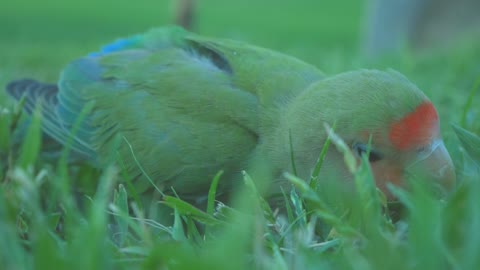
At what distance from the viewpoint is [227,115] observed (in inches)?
67.5

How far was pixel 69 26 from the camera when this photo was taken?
9844 mm

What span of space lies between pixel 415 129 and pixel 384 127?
0.07 meters

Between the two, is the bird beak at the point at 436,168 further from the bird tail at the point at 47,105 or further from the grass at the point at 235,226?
the bird tail at the point at 47,105

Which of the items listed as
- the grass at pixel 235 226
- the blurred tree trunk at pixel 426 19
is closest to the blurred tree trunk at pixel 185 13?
the blurred tree trunk at pixel 426 19

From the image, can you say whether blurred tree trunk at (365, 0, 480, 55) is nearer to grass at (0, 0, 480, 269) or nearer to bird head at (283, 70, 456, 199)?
grass at (0, 0, 480, 269)

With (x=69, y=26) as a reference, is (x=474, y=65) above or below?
above

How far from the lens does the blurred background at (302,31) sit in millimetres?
3570

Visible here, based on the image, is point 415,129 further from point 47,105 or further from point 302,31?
point 302,31

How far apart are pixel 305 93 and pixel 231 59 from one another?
13.1 inches

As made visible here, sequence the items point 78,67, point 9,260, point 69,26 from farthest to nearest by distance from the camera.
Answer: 1. point 69,26
2. point 78,67
3. point 9,260

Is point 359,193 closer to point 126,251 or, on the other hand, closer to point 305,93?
point 126,251

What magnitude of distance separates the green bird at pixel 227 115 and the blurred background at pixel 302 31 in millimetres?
565

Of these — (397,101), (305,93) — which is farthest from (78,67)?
(397,101)

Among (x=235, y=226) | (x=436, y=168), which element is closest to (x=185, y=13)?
(x=436, y=168)
